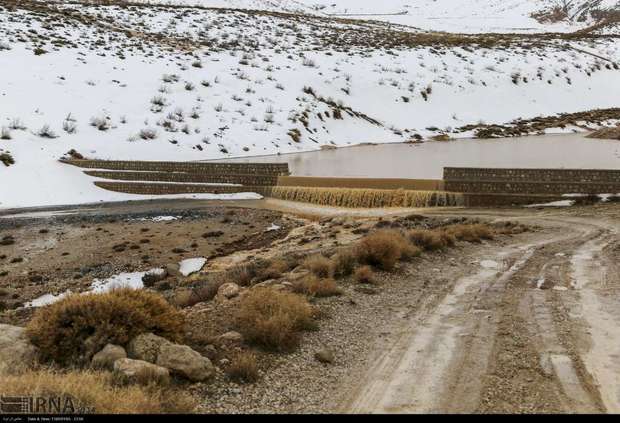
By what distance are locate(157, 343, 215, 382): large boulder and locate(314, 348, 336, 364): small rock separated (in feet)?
4.60

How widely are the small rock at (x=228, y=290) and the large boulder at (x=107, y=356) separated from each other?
3.55 meters

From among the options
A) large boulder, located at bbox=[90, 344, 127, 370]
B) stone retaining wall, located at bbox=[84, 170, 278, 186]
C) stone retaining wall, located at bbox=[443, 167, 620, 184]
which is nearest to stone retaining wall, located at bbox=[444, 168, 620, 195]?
stone retaining wall, located at bbox=[443, 167, 620, 184]

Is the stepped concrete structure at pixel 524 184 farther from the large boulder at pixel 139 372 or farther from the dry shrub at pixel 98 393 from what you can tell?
the dry shrub at pixel 98 393

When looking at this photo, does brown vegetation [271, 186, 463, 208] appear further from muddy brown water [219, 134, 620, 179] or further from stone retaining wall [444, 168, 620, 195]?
muddy brown water [219, 134, 620, 179]

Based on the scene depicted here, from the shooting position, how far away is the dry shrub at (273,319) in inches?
264

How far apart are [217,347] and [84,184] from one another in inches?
844

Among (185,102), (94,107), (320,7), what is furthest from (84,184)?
(320,7)

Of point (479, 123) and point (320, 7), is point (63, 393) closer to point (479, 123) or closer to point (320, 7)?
point (479, 123)

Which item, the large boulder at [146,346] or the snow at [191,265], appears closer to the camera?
the large boulder at [146,346]

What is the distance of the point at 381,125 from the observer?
132ft

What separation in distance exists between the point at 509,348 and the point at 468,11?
110m

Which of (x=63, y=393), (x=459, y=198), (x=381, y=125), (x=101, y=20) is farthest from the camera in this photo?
(x=101, y=20)

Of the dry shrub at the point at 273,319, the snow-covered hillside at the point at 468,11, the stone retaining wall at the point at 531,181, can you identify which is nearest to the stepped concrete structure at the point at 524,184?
the stone retaining wall at the point at 531,181

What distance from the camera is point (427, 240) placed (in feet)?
41.8
